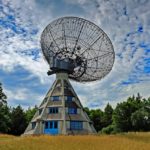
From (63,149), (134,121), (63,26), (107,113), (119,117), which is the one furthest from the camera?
(107,113)

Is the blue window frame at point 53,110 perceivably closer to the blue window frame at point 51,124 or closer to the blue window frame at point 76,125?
the blue window frame at point 51,124

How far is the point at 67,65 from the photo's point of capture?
62.7 meters

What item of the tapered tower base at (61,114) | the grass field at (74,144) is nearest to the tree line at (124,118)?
the tapered tower base at (61,114)

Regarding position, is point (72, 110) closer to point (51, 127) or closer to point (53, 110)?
point (53, 110)

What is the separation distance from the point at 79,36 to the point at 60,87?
37.6 feet

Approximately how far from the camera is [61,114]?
6153 centimetres

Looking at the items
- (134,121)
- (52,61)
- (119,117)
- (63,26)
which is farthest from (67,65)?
(119,117)

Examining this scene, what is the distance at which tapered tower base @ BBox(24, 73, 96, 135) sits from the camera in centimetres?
6056

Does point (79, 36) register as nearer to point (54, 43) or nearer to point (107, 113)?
point (54, 43)

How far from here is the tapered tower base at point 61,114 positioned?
6056 cm

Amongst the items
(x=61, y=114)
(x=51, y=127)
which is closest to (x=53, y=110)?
(x=61, y=114)

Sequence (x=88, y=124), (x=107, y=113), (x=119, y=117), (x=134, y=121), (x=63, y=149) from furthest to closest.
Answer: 1. (x=107, y=113)
2. (x=119, y=117)
3. (x=134, y=121)
4. (x=88, y=124)
5. (x=63, y=149)

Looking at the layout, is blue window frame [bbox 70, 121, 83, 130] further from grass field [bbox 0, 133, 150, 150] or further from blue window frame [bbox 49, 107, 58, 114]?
grass field [bbox 0, 133, 150, 150]

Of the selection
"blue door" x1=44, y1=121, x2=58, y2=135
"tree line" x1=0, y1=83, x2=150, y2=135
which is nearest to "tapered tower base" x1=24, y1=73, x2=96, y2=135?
"blue door" x1=44, y1=121, x2=58, y2=135
